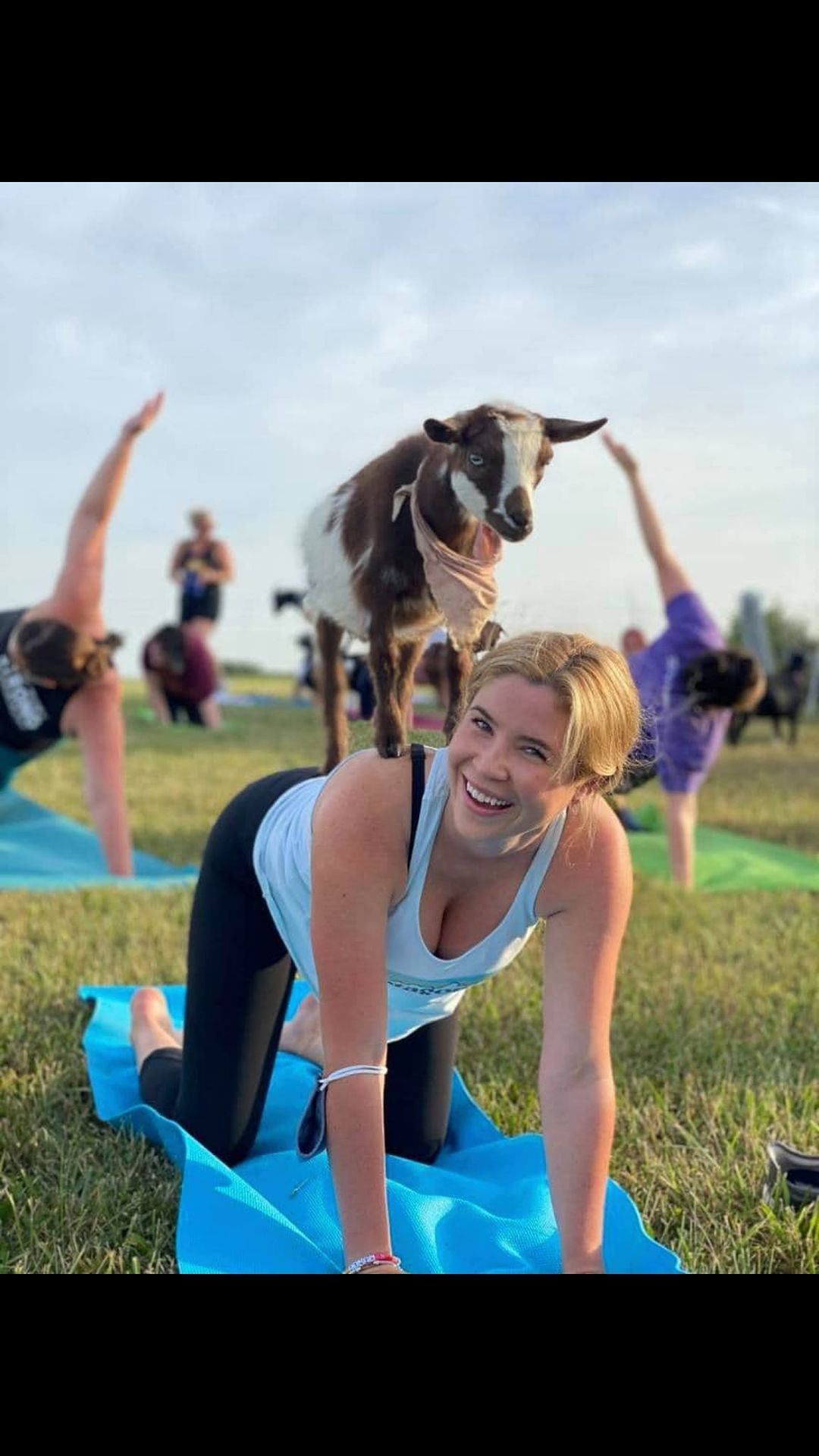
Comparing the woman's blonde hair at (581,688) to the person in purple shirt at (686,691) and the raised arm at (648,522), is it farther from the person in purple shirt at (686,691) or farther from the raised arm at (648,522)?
the person in purple shirt at (686,691)

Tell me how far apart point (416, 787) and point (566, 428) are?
642 millimetres

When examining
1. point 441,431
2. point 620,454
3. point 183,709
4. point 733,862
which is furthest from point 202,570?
point 183,709

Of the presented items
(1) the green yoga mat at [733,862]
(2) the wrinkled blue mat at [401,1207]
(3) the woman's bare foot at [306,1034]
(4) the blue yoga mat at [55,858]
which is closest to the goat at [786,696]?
(1) the green yoga mat at [733,862]

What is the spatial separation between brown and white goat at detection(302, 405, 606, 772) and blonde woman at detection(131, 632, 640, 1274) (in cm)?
18

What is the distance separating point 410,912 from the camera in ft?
6.83

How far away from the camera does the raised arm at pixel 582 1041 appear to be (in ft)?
6.75

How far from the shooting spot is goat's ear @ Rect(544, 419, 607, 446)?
6.73 feet

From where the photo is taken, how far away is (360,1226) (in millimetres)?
2008

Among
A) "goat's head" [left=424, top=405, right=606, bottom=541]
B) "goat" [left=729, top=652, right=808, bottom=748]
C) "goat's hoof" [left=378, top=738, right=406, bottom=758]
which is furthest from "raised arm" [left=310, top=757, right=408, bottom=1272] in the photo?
"goat" [left=729, top=652, right=808, bottom=748]

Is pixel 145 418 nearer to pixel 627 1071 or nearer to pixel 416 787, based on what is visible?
pixel 416 787
